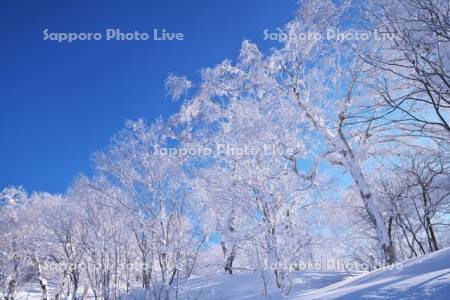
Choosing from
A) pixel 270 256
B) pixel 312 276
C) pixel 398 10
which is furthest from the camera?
pixel 312 276

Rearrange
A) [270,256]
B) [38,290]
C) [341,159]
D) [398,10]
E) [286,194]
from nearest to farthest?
[398,10]
[270,256]
[286,194]
[341,159]
[38,290]

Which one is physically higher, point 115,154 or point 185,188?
point 115,154

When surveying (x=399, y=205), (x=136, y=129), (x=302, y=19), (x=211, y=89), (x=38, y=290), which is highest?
(x=302, y=19)

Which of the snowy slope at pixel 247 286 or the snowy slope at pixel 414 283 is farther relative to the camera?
the snowy slope at pixel 247 286

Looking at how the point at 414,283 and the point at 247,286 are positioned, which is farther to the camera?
the point at 247,286

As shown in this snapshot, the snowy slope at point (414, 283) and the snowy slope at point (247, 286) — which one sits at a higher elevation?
the snowy slope at point (414, 283)

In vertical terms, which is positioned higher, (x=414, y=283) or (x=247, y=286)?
(x=414, y=283)

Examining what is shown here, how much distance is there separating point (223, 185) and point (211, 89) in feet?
14.7

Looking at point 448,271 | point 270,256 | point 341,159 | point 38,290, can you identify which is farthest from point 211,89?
point 38,290

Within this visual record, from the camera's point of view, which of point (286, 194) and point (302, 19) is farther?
Result: point (302, 19)

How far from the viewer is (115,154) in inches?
360

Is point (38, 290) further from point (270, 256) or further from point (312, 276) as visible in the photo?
point (270, 256)

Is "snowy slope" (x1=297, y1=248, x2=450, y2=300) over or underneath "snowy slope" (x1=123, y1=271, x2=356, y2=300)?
over

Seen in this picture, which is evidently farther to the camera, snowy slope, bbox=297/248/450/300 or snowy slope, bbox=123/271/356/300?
snowy slope, bbox=123/271/356/300
